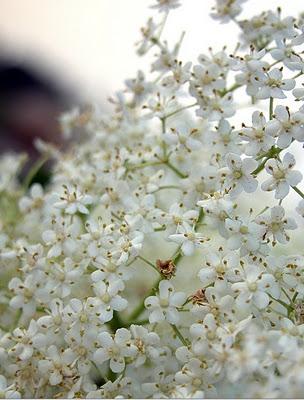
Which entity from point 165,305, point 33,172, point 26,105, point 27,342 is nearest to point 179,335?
point 165,305

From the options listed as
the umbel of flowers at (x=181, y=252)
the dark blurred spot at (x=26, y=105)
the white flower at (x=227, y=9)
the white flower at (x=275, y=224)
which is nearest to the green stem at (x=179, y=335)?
the umbel of flowers at (x=181, y=252)

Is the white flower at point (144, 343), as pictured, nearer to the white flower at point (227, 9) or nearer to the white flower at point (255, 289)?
the white flower at point (255, 289)

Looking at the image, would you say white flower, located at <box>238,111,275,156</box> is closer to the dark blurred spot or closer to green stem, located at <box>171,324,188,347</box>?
green stem, located at <box>171,324,188,347</box>

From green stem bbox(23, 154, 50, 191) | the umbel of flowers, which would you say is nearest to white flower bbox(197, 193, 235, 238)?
the umbel of flowers

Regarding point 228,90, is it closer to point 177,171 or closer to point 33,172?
point 177,171

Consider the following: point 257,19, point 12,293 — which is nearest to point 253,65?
point 257,19
